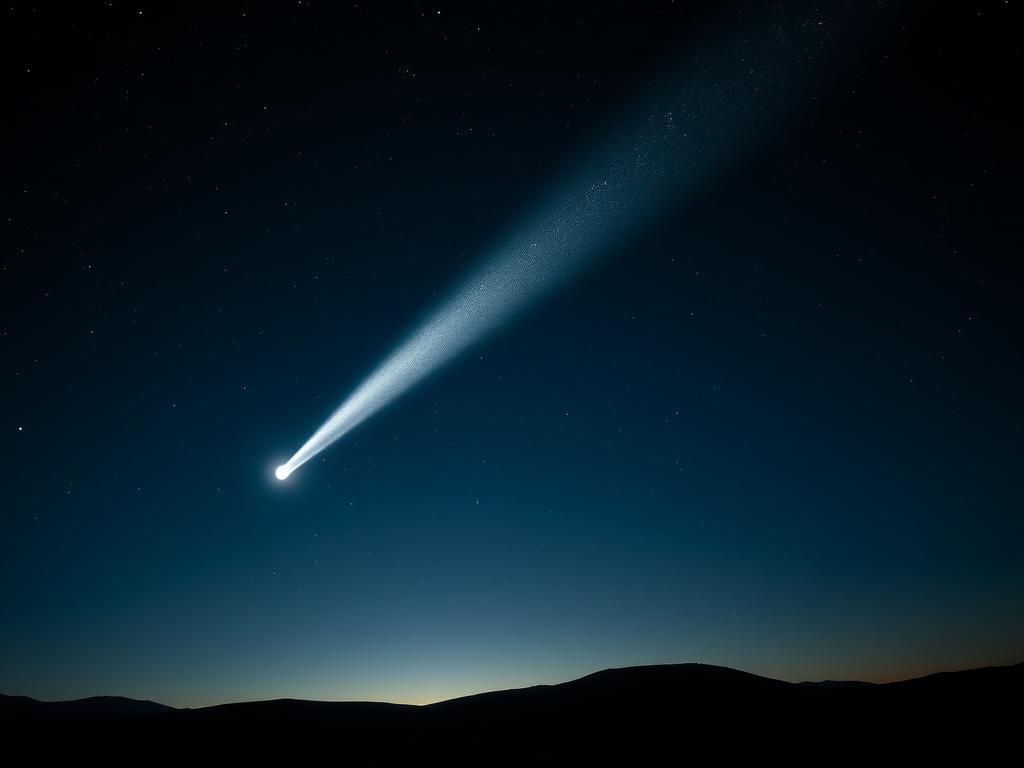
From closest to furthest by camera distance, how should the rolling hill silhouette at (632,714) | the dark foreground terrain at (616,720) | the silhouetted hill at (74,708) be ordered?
the dark foreground terrain at (616,720) < the rolling hill silhouette at (632,714) < the silhouetted hill at (74,708)

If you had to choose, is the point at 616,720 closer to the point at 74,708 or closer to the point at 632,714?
the point at 632,714

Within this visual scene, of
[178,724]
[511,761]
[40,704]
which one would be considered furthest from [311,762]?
[40,704]

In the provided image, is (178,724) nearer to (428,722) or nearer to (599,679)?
(428,722)

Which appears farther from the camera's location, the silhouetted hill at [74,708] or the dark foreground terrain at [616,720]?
the silhouetted hill at [74,708]

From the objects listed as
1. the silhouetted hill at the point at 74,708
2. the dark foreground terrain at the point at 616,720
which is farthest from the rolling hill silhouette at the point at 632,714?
the silhouetted hill at the point at 74,708

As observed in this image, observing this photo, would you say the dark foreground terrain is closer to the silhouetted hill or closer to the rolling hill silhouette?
the rolling hill silhouette

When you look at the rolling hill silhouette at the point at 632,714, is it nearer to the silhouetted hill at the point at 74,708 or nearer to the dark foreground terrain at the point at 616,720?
the dark foreground terrain at the point at 616,720
